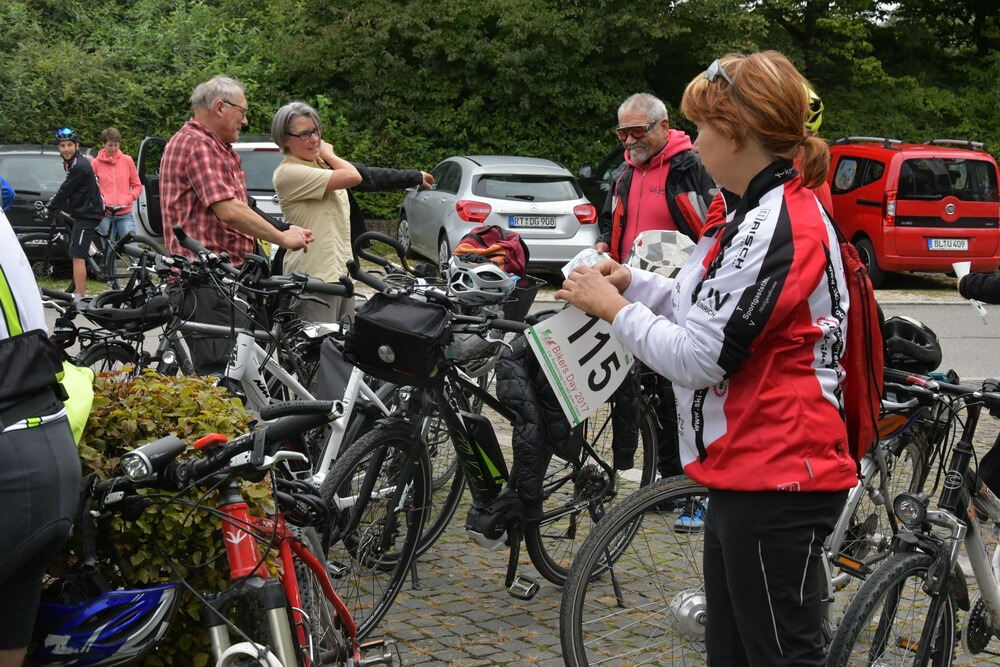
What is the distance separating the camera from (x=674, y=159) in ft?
20.3

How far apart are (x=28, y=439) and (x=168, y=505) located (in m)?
0.63

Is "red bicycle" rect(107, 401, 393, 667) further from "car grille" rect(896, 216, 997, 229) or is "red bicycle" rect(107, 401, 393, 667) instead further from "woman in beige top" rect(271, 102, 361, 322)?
"car grille" rect(896, 216, 997, 229)

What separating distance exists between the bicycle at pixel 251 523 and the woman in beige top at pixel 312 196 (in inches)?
129

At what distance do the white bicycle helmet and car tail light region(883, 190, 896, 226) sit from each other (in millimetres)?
12116

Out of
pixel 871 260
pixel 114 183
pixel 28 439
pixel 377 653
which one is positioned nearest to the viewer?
pixel 28 439

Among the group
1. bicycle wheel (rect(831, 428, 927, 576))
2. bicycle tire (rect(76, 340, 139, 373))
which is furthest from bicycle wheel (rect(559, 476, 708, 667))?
bicycle tire (rect(76, 340, 139, 373))

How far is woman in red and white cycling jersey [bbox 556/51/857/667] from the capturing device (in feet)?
8.73

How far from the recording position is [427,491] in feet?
15.3

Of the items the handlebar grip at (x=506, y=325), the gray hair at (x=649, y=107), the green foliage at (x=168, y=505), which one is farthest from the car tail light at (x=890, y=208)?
the green foliage at (x=168, y=505)

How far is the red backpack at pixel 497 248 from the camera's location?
5.29 metres

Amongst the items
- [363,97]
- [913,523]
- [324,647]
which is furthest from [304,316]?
[363,97]

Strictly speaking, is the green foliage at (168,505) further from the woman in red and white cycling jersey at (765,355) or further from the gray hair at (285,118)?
the gray hair at (285,118)

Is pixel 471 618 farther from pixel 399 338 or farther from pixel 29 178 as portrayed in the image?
pixel 29 178

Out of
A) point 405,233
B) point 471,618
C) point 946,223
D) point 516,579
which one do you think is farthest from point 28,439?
point 405,233
